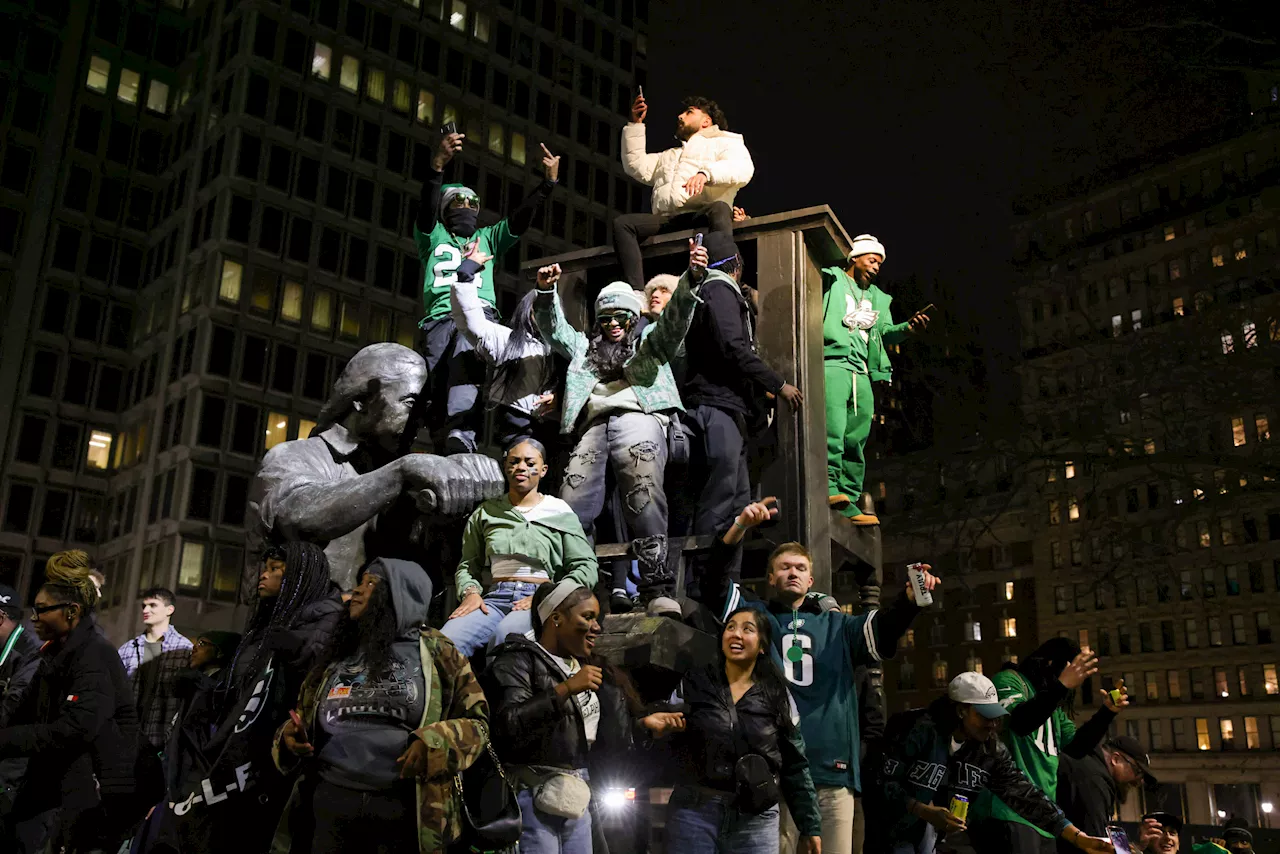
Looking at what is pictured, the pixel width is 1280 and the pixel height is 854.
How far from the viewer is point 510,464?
22.5 ft

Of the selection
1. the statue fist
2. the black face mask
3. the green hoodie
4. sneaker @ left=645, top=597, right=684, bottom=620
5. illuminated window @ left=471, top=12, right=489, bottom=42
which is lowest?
sneaker @ left=645, top=597, right=684, bottom=620

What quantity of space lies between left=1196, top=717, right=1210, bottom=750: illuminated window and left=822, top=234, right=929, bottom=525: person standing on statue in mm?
67552

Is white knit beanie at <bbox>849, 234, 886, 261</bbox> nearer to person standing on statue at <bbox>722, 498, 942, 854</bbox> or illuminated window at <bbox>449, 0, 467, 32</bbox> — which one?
person standing on statue at <bbox>722, 498, 942, 854</bbox>

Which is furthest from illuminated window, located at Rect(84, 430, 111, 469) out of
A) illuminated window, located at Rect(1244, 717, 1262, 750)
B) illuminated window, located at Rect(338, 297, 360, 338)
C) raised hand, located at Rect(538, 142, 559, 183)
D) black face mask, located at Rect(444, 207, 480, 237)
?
illuminated window, located at Rect(1244, 717, 1262, 750)

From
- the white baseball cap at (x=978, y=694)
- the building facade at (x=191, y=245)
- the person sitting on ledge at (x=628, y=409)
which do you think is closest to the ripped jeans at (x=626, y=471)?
the person sitting on ledge at (x=628, y=409)

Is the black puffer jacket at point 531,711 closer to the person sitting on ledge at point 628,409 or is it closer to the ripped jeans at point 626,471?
the person sitting on ledge at point 628,409

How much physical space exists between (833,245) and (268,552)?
541cm

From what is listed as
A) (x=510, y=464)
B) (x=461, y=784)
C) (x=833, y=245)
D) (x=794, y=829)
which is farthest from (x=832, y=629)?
(x=833, y=245)

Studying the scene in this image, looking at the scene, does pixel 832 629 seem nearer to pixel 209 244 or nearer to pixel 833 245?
pixel 833 245

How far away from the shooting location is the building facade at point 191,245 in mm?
46594

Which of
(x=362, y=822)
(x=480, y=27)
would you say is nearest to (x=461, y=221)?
(x=362, y=822)

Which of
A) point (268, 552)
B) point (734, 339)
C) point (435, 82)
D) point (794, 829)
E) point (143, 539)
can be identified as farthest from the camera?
point (435, 82)

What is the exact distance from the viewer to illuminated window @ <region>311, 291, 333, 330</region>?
50281 mm

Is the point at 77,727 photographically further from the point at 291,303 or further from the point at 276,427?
the point at 291,303
